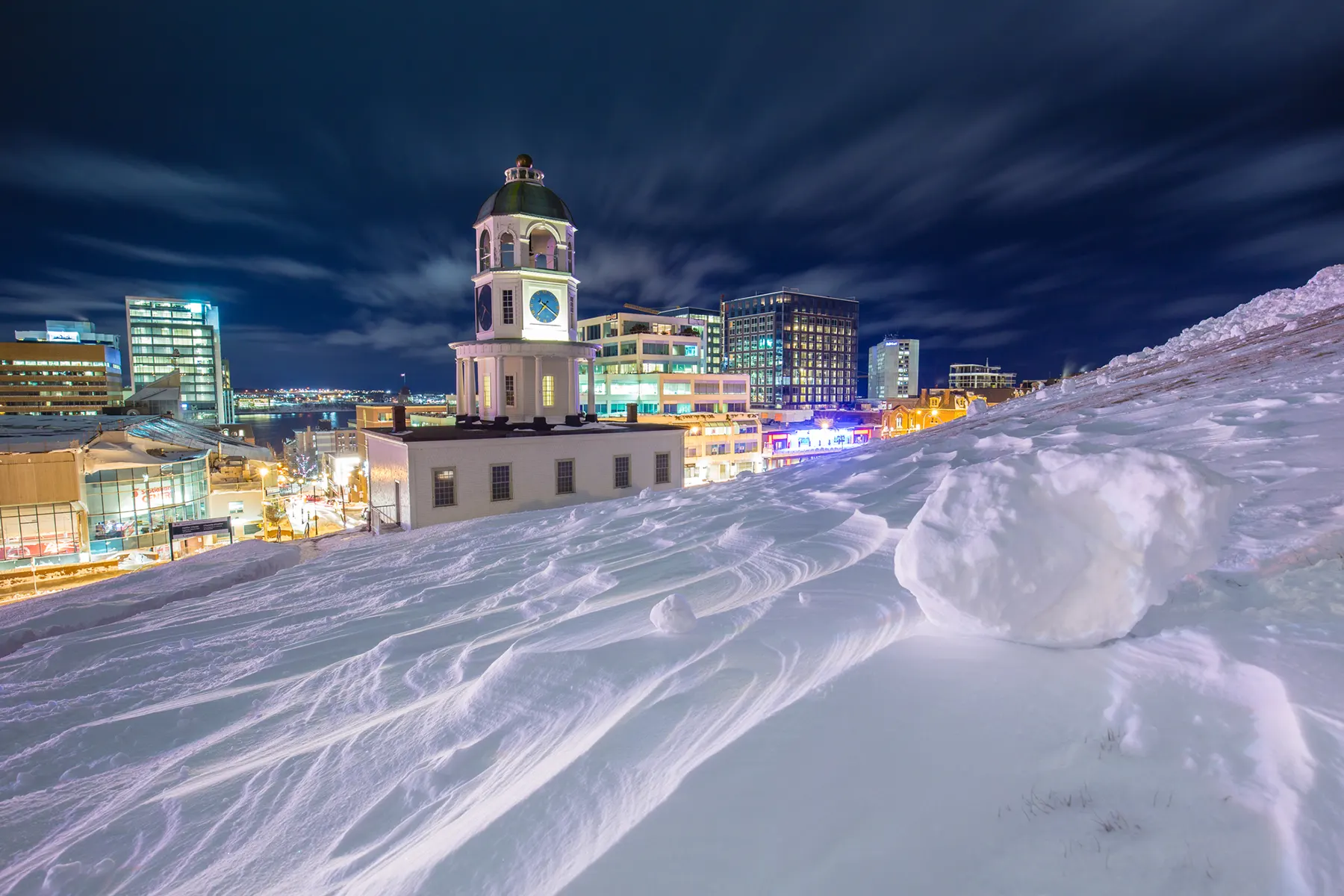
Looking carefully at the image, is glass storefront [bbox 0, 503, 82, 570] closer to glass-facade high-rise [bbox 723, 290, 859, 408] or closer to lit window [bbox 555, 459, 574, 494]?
lit window [bbox 555, 459, 574, 494]

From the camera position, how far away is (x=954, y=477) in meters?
4.87

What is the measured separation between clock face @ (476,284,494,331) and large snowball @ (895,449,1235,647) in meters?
26.7

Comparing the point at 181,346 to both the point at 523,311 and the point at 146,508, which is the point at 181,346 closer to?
the point at 146,508

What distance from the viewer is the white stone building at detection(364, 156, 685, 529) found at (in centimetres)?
2325

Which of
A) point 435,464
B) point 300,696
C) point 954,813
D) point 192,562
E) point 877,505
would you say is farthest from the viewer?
point 435,464

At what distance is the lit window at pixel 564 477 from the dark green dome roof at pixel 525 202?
1237 centimetres

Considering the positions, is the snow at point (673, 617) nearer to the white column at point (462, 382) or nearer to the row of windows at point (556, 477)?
the row of windows at point (556, 477)

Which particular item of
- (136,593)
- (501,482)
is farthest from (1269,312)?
(136,593)

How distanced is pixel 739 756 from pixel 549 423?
948 inches

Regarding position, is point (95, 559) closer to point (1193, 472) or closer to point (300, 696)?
point (300, 696)

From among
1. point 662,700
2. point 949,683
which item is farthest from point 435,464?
point 949,683

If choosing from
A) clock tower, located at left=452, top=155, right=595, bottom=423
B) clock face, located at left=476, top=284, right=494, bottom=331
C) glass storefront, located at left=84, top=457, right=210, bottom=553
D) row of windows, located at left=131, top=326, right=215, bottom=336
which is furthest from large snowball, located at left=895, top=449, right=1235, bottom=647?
row of windows, located at left=131, top=326, right=215, bottom=336

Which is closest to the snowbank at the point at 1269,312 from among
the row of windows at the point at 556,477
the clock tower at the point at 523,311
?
the row of windows at the point at 556,477

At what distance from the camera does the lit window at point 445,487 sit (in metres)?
21.8
